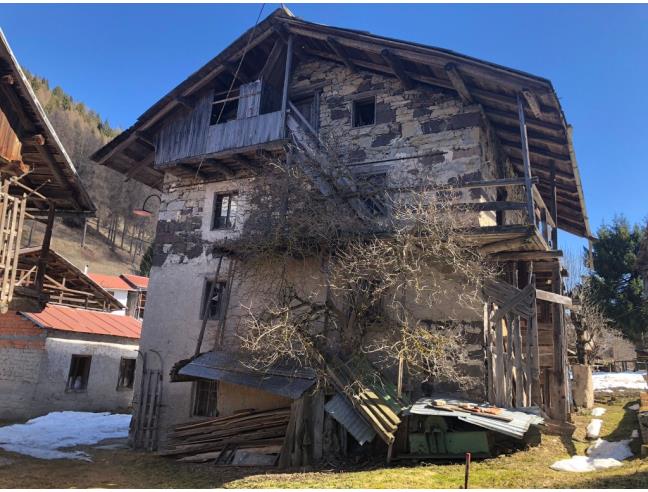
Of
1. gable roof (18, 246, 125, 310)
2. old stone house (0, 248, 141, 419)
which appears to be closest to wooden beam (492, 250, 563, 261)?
old stone house (0, 248, 141, 419)

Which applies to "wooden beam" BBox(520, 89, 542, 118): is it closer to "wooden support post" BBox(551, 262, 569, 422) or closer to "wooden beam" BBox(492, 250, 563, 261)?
"wooden beam" BBox(492, 250, 563, 261)

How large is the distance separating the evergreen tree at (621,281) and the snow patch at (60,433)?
26.3 metres

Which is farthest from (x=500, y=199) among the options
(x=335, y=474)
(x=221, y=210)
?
(x=335, y=474)

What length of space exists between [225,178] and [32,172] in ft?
15.9

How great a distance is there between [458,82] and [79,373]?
56.8 ft

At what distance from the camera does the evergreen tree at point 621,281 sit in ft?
93.7

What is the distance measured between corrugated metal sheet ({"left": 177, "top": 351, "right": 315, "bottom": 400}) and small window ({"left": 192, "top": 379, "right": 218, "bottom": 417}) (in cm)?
136

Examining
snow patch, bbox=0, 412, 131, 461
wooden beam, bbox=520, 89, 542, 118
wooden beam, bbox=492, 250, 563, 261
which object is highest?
wooden beam, bbox=520, 89, 542, 118

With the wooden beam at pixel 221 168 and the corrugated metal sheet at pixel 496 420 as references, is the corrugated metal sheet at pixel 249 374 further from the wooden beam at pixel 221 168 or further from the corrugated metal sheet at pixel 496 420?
the wooden beam at pixel 221 168

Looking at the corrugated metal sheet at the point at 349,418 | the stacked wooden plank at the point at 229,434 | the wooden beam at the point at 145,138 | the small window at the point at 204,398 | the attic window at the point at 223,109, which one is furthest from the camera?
the wooden beam at the point at 145,138

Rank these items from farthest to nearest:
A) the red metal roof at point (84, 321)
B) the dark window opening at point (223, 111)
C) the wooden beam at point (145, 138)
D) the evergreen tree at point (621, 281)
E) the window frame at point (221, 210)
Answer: the evergreen tree at point (621, 281) < the red metal roof at point (84, 321) < the wooden beam at point (145, 138) < the dark window opening at point (223, 111) < the window frame at point (221, 210)

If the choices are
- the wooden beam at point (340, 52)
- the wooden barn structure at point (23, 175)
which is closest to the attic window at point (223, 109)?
the wooden beam at point (340, 52)

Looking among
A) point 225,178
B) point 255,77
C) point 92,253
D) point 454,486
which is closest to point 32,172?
point 225,178

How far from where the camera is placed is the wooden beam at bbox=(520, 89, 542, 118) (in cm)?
1054
